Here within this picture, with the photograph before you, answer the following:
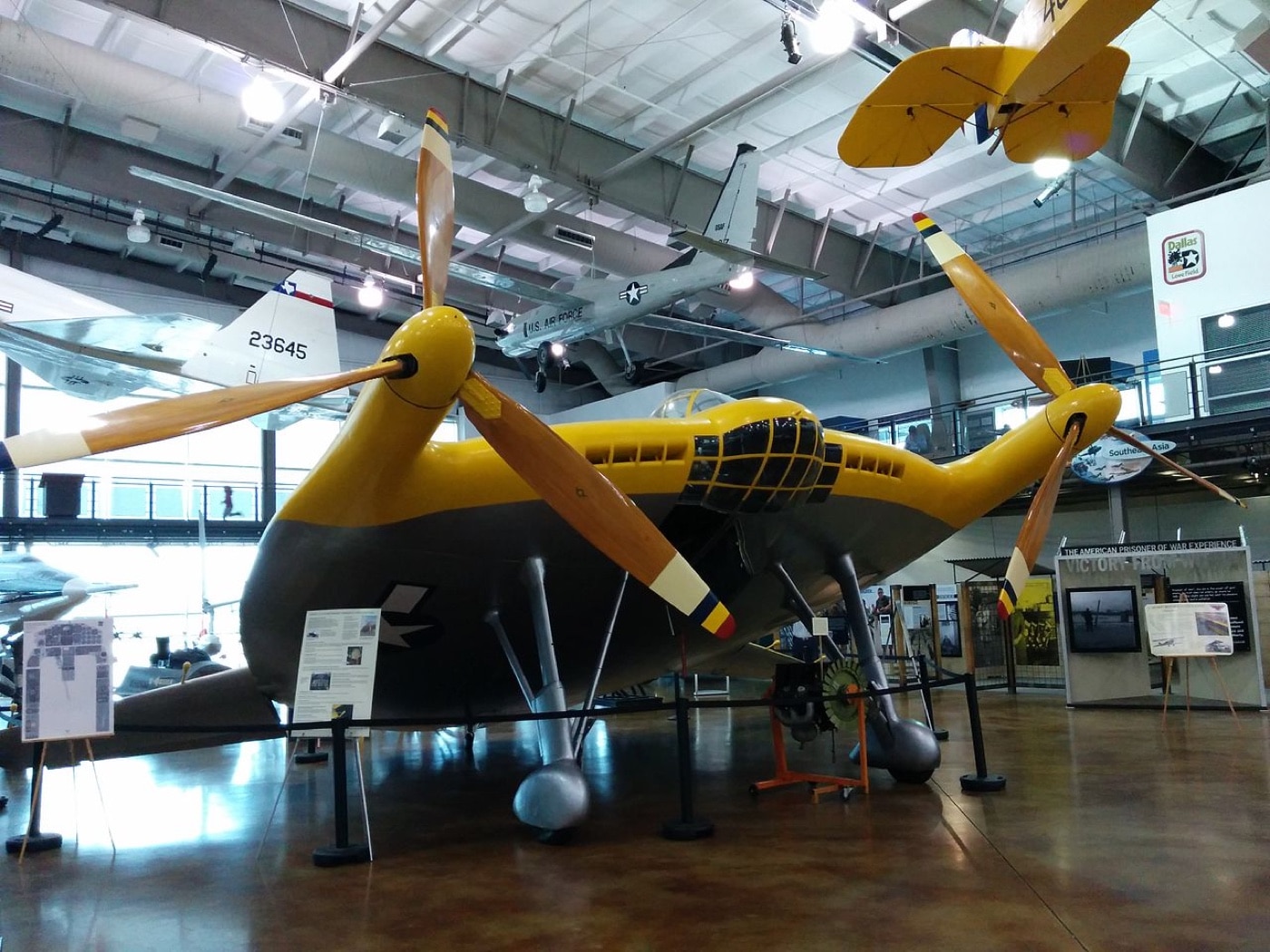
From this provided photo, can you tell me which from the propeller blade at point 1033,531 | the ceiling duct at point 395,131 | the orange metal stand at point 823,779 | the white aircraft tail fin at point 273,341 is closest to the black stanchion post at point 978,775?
the propeller blade at point 1033,531

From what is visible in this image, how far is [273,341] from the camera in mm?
18938

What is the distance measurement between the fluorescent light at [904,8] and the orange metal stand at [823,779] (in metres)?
10.5

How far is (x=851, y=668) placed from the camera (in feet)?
28.2

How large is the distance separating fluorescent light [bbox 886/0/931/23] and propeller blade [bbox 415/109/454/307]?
945cm

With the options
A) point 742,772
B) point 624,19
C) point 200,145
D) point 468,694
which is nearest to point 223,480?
point 200,145

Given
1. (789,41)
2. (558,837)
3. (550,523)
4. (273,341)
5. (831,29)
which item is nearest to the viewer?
(558,837)

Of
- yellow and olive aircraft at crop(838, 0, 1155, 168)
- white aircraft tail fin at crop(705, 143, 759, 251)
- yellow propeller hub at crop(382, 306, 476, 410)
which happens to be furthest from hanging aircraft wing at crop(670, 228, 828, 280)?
yellow propeller hub at crop(382, 306, 476, 410)

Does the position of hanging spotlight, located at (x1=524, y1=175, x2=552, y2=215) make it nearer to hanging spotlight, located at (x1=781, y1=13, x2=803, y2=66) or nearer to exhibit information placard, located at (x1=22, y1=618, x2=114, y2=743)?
hanging spotlight, located at (x1=781, y1=13, x2=803, y2=66)

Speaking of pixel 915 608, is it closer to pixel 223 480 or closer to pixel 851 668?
pixel 851 668

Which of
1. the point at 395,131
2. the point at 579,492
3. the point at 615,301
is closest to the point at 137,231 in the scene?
the point at 395,131

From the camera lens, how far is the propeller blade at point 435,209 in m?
6.61

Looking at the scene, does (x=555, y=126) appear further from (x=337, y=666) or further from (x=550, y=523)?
(x=337, y=666)

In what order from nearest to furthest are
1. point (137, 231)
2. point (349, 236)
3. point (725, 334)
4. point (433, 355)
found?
point (433, 355)
point (349, 236)
point (137, 231)
point (725, 334)

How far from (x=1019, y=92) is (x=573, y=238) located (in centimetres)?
1274
